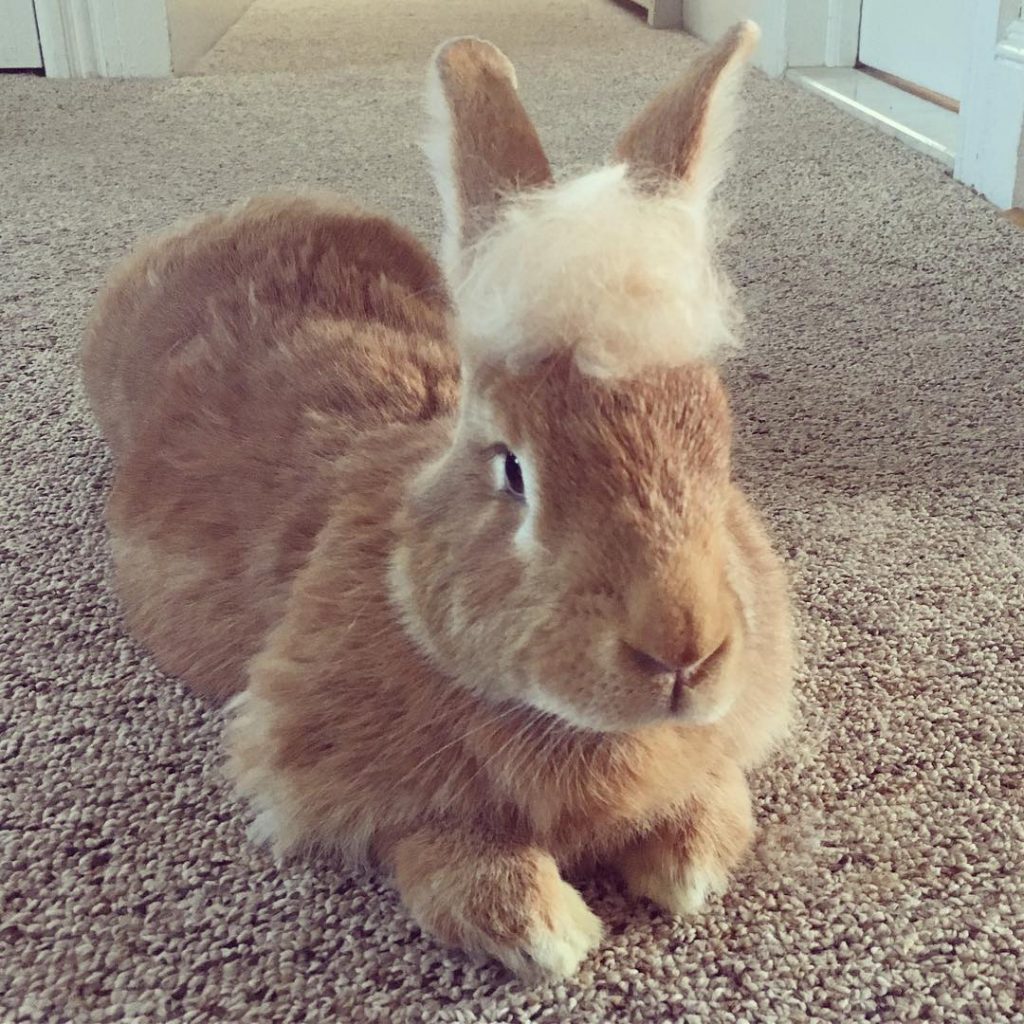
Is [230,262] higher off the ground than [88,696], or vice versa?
[230,262]

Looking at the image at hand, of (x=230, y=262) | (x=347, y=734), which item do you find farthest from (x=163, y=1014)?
(x=230, y=262)

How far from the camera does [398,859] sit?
76 centimetres

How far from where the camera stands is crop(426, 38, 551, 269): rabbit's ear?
28.3 inches

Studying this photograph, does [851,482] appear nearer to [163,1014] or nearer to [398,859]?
[398,859]

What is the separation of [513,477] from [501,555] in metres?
0.04

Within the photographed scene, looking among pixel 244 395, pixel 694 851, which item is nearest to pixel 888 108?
pixel 244 395

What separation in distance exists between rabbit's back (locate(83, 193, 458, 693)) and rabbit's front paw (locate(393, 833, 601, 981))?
0.21m

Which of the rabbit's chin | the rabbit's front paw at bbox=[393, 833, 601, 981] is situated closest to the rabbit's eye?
the rabbit's chin

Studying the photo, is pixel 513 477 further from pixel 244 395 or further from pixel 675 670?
pixel 244 395

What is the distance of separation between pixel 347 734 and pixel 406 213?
1563 mm

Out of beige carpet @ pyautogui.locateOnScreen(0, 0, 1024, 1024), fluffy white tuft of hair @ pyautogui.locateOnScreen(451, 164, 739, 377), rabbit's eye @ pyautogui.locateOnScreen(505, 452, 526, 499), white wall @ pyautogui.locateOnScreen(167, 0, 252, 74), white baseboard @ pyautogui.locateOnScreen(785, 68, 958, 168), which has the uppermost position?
fluffy white tuft of hair @ pyautogui.locateOnScreen(451, 164, 739, 377)

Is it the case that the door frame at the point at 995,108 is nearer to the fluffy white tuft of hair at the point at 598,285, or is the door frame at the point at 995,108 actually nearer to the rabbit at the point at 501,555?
the rabbit at the point at 501,555

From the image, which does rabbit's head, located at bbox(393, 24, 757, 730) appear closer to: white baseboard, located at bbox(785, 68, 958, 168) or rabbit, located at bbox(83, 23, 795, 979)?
rabbit, located at bbox(83, 23, 795, 979)

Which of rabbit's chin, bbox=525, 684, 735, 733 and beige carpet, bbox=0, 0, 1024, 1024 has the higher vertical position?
rabbit's chin, bbox=525, 684, 735, 733
